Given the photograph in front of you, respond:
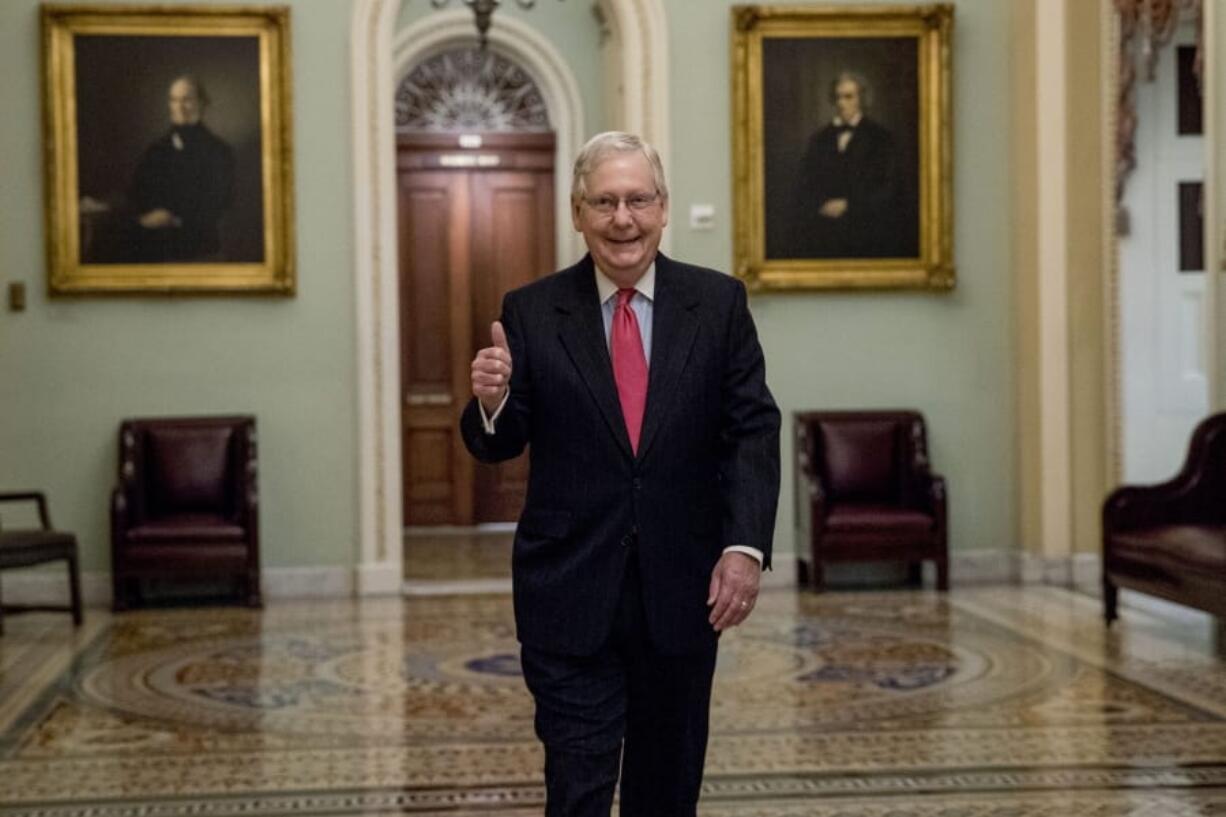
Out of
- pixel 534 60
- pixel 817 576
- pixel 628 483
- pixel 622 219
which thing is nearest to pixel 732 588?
pixel 628 483

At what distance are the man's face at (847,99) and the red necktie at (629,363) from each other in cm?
755

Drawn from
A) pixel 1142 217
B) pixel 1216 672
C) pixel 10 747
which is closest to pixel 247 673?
pixel 10 747

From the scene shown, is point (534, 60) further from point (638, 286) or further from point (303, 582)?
point (638, 286)

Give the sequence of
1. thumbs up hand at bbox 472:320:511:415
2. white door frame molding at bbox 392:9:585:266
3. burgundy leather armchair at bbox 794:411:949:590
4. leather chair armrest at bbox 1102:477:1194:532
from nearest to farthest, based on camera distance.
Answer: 1. thumbs up hand at bbox 472:320:511:415
2. leather chair armrest at bbox 1102:477:1194:532
3. burgundy leather armchair at bbox 794:411:949:590
4. white door frame molding at bbox 392:9:585:266

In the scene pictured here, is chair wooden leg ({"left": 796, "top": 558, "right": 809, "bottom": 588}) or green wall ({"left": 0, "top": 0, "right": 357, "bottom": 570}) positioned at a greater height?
green wall ({"left": 0, "top": 0, "right": 357, "bottom": 570})

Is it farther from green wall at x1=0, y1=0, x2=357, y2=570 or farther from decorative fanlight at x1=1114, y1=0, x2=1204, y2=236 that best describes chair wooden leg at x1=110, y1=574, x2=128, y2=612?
decorative fanlight at x1=1114, y1=0, x2=1204, y2=236

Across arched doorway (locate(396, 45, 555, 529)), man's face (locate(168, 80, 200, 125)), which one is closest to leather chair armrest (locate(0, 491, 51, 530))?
man's face (locate(168, 80, 200, 125))

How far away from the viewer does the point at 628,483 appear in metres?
3.33

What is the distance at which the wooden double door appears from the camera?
48.5 feet

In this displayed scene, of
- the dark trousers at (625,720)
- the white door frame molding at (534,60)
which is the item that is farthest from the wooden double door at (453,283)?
the dark trousers at (625,720)

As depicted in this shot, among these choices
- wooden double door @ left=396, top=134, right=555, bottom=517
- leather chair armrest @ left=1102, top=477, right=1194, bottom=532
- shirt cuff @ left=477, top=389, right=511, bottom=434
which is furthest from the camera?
wooden double door @ left=396, top=134, right=555, bottom=517

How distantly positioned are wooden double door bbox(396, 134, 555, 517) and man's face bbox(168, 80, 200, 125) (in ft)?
14.4

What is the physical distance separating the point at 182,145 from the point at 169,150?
8 cm

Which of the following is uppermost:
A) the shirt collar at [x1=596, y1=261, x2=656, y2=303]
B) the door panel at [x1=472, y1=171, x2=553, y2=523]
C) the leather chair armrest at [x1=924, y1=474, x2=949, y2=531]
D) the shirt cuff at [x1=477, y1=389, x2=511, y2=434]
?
the door panel at [x1=472, y1=171, x2=553, y2=523]
